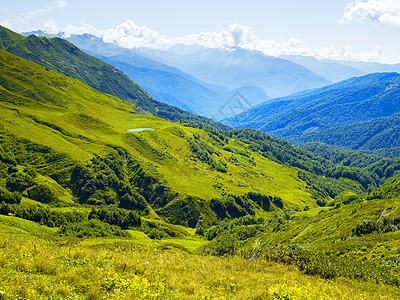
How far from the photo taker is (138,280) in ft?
35.3

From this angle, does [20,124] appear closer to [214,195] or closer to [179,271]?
[214,195]

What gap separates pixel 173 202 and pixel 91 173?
57.8 metres

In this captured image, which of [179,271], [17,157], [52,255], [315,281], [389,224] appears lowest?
[17,157]

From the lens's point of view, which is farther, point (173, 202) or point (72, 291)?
point (173, 202)

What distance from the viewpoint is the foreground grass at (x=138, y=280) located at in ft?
30.9

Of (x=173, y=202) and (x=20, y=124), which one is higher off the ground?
(x=20, y=124)

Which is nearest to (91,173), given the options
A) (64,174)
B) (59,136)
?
(64,174)

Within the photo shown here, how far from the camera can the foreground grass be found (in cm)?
941

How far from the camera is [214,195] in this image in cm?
18862

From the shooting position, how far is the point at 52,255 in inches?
483

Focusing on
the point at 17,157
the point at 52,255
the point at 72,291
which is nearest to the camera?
the point at 72,291

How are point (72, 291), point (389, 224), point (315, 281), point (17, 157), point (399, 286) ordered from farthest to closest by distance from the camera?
1. point (17, 157)
2. point (389, 224)
3. point (399, 286)
4. point (315, 281)
5. point (72, 291)

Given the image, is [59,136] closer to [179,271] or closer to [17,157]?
[17,157]

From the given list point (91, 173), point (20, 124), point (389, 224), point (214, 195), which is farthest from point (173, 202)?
point (389, 224)
